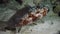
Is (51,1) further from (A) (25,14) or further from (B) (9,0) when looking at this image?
(B) (9,0)

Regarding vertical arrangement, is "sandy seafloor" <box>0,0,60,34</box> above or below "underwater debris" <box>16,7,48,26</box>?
below

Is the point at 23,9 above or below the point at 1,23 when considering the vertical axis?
above

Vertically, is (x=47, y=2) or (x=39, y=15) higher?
(x=47, y=2)

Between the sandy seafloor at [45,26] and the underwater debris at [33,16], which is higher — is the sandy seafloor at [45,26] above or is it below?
below

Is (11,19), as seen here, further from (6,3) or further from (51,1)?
(51,1)

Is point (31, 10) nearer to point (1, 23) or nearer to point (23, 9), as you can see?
point (23, 9)

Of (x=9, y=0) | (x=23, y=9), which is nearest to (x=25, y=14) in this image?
(x=23, y=9)

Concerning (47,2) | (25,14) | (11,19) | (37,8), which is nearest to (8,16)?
(11,19)

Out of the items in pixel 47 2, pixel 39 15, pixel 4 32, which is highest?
pixel 47 2
